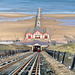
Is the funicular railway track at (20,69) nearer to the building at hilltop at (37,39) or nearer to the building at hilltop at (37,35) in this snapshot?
the building at hilltop at (37,39)

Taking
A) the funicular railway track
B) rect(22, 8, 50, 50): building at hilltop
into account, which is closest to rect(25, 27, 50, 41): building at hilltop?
rect(22, 8, 50, 50): building at hilltop

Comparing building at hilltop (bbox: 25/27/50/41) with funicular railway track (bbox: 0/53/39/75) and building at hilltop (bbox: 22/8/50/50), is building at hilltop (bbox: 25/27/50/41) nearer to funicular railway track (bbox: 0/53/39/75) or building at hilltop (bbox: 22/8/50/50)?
building at hilltop (bbox: 22/8/50/50)

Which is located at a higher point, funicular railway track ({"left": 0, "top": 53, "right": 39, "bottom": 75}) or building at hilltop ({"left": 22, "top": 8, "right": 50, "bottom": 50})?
building at hilltop ({"left": 22, "top": 8, "right": 50, "bottom": 50})

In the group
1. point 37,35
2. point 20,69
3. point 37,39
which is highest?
point 37,35

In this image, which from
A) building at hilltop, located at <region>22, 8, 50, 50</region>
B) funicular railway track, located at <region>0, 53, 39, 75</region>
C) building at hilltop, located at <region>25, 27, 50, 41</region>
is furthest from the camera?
building at hilltop, located at <region>25, 27, 50, 41</region>

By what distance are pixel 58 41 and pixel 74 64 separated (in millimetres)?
38238

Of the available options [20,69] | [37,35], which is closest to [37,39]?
[37,35]

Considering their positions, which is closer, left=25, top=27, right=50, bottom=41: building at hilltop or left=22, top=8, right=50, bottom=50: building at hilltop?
left=22, top=8, right=50, bottom=50: building at hilltop

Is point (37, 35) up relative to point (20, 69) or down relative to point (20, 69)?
up

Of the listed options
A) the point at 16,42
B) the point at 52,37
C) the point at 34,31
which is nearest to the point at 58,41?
the point at 52,37

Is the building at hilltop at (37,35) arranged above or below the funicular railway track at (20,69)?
above

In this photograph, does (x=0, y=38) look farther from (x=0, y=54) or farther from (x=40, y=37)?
(x=0, y=54)

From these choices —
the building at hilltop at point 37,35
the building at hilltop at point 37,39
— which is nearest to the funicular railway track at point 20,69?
the building at hilltop at point 37,39

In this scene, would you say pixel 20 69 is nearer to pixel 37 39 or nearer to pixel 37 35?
pixel 37 39
